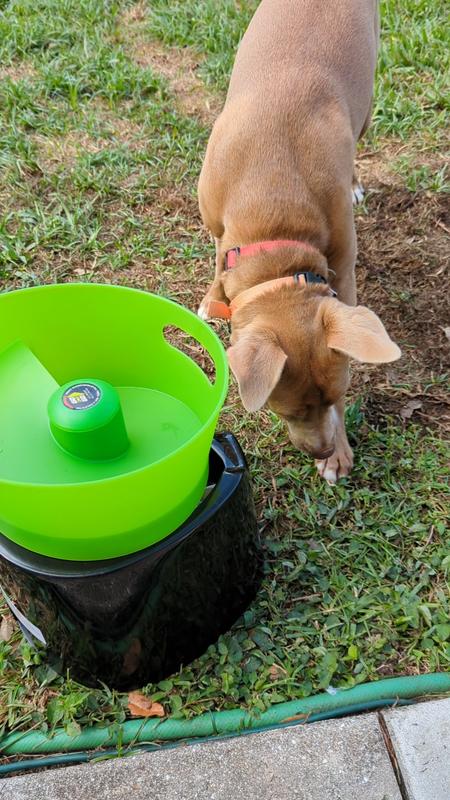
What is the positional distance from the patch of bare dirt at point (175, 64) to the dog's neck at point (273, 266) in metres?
2.51

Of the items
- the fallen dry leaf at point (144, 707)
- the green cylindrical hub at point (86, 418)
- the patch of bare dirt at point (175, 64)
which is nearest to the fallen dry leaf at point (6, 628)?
the fallen dry leaf at point (144, 707)

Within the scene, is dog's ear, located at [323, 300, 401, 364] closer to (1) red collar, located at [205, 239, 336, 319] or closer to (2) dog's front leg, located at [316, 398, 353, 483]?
(1) red collar, located at [205, 239, 336, 319]

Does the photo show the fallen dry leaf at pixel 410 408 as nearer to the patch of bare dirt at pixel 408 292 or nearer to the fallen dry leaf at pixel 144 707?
the patch of bare dirt at pixel 408 292

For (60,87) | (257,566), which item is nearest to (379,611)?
(257,566)

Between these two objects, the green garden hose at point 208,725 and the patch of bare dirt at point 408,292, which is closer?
the green garden hose at point 208,725

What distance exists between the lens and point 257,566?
2.64m

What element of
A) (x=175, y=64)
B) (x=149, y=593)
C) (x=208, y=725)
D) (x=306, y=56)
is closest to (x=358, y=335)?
(x=149, y=593)

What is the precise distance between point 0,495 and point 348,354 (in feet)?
4.08

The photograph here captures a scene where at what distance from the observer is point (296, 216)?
284 centimetres

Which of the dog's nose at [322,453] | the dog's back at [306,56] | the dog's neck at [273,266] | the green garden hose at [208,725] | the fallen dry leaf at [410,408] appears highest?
the dog's back at [306,56]

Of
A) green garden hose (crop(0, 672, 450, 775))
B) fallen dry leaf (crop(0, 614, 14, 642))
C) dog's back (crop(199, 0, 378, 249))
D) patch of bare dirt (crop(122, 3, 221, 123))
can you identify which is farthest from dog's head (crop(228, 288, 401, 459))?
patch of bare dirt (crop(122, 3, 221, 123))

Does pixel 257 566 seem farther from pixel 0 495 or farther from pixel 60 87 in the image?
pixel 60 87

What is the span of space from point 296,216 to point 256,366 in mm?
844

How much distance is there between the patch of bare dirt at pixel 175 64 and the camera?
16.4ft
